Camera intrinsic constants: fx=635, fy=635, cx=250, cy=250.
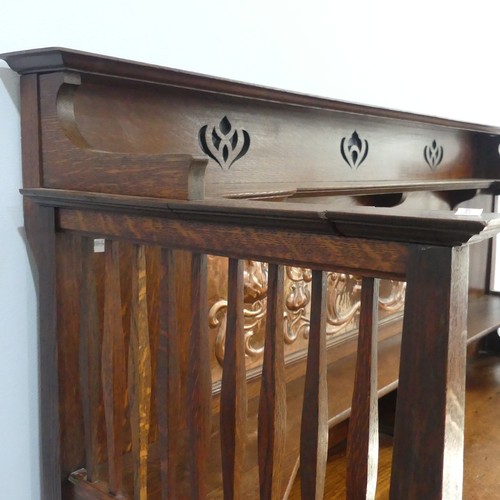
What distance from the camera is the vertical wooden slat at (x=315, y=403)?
73 centimetres

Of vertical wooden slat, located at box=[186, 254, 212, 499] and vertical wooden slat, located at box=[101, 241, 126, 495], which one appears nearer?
vertical wooden slat, located at box=[186, 254, 212, 499]

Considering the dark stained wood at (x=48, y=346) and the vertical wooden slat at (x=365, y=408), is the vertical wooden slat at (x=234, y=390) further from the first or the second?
the dark stained wood at (x=48, y=346)

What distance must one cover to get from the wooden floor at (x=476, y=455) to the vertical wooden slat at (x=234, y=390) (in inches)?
22.9

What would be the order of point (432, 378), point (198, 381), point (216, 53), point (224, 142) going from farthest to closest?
1. point (216, 53)
2. point (224, 142)
3. point (198, 381)
4. point (432, 378)

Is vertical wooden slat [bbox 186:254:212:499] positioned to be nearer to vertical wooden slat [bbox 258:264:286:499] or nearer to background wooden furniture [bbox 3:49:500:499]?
background wooden furniture [bbox 3:49:500:499]

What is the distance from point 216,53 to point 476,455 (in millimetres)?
1193

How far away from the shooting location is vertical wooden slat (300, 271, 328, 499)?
0.73 meters

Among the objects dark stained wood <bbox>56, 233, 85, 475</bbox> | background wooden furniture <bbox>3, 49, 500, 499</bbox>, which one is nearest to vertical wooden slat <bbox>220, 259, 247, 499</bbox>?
background wooden furniture <bbox>3, 49, 500, 499</bbox>

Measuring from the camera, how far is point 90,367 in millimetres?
1086

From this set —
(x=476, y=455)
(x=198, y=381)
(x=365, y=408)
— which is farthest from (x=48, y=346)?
(x=476, y=455)

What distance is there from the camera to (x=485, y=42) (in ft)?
9.83

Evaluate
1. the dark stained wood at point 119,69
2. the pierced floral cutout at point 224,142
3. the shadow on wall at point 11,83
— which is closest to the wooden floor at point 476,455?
the pierced floral cutout at point 224,142

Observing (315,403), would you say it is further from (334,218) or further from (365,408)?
(334,218)

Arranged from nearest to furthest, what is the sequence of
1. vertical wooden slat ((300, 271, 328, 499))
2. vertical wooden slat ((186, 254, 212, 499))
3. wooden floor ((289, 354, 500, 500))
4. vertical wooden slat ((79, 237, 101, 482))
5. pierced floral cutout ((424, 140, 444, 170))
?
vertical wooden slat ((300, 271, 328, 499)) < vertical wooden slat ((186, 254, 212, 499)) < vertical wooden slat ((79, 237, 101, 482)) < wooden floor ((289, 354, 500, 500)) < pierced floral cutout ((424, 140, 444, 170))
